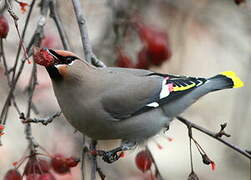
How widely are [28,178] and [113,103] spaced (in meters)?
0.52

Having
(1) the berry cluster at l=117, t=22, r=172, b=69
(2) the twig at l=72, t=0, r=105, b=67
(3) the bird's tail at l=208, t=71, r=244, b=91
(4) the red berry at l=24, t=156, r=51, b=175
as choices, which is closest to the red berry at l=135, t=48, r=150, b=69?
(1) the berry cluster at l=117, t=22, r=172, b=69

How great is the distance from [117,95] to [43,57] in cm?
58

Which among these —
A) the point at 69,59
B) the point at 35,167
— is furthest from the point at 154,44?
the point at 35,167

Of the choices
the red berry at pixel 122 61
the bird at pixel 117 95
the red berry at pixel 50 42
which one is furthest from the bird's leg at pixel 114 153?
the red berry at pixel 50 42

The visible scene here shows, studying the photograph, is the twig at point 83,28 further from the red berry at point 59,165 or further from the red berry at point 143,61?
the red berry at point 143,61

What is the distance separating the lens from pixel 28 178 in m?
2.38

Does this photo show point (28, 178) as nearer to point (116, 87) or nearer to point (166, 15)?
point (116, 87)

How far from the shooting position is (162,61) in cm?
316

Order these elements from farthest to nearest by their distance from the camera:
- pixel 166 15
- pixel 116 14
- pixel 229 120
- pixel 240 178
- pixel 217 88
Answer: pixel 229 120 → pixel 240 178 → pixel 166 15 → pixel 116 14 → pixel 217 88

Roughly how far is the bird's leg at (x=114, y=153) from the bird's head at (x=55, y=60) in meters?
0.37

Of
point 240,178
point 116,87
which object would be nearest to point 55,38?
point 116,87

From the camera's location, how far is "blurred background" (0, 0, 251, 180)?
134 inches

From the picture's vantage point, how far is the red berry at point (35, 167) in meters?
2.39

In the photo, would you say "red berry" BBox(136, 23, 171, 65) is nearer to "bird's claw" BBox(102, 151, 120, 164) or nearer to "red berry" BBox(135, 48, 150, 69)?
"red berry" BBox(135, 48, 150, 69)
